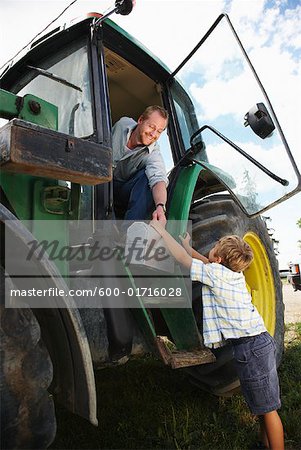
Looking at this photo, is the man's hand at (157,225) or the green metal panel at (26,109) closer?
the green metal panel at (26,109)

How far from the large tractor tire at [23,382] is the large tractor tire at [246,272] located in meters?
1.33

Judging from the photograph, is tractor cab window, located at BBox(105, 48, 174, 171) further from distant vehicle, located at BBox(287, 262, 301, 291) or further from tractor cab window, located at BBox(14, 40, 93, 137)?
distant vehicle, located at BBox(287, 262, 301, 291)

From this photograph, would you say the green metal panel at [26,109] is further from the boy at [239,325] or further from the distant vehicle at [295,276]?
the distant vehicle at [295,276]

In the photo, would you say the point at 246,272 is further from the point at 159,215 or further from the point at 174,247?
the point at 159,215

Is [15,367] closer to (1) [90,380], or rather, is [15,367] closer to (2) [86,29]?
(1) [90,380]

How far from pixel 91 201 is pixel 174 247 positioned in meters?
0.51

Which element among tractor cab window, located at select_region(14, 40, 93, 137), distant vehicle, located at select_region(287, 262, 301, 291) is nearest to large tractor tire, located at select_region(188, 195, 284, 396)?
tractor cab window, located at select_region(14, 40, 93, 137)

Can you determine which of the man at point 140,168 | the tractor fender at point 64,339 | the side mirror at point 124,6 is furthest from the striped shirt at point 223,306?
the side mirror at point 124,6

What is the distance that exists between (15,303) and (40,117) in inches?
36.3

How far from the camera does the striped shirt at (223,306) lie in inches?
89.4

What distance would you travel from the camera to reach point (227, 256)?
2.39 meters

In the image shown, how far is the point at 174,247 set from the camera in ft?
7.42

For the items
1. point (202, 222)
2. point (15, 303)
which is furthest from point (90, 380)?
point (202, 222)

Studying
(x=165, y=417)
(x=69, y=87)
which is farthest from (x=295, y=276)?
(x=69, y=87)
